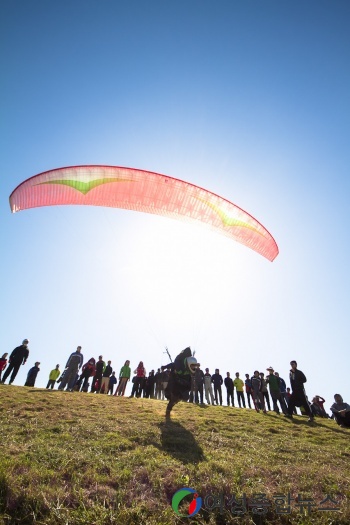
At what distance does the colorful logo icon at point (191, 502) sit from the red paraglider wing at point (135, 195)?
1082 cm

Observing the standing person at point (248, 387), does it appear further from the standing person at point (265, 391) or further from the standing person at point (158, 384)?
the standing person at point (158, 384)

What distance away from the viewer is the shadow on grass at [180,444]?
619cm

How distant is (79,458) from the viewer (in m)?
5.54

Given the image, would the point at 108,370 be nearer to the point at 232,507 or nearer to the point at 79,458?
the point at 79,458

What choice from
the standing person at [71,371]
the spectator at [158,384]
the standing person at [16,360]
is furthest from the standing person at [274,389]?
the standing person at [16,360]

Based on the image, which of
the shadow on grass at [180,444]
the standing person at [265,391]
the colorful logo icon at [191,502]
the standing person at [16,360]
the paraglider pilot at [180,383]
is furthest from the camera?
the standing person at [265,391]

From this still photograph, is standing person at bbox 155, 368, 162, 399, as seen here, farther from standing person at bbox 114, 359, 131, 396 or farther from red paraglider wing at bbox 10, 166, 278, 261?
red paraglider wing at bbox 10, 166, 278, 261

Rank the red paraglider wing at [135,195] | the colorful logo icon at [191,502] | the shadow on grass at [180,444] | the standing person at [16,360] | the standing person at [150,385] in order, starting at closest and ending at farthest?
the colorful logo icon at [191,502] < the shadow on grass at [180,444] < the red paraglider wing at [135,195] < the standing person at [16,360] < the standing person at [150,385]

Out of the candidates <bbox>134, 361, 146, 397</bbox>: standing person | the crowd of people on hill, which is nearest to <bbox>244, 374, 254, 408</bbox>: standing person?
the crowd of people on hill

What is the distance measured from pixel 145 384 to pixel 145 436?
10.9 m

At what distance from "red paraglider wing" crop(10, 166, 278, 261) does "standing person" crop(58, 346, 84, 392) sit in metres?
7.71

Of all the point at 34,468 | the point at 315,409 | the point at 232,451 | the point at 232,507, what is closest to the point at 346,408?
the point at 315,409

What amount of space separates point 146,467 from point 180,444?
5.65 ft

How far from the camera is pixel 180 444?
695 centimetres
